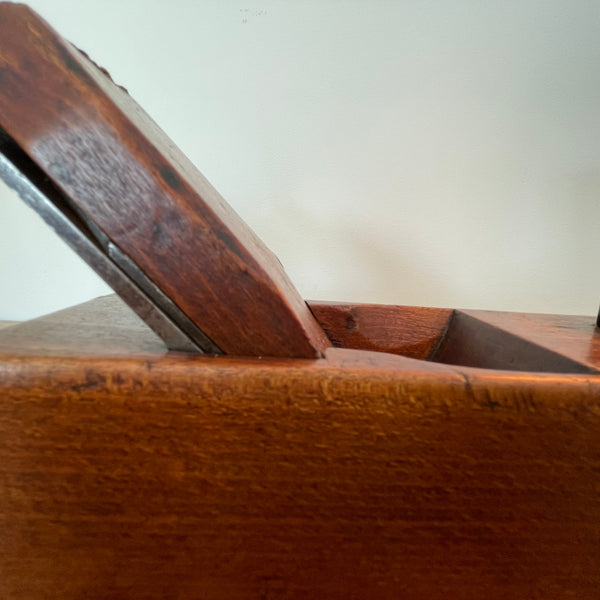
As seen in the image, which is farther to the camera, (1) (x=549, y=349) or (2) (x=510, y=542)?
(1) (x=549, y=349)

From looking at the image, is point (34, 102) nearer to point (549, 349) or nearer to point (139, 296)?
point (139, 296)

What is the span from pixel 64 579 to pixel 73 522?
73mm

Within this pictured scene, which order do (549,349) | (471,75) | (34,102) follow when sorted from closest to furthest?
(34,102) → (549,349) → (471,75)

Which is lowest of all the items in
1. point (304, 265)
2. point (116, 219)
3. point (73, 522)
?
point (304, 265)

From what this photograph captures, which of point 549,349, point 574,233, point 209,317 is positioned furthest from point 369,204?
point 209,317

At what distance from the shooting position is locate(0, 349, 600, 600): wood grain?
38 centimetres

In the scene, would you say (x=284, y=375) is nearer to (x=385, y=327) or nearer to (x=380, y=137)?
(x=385, y=327)

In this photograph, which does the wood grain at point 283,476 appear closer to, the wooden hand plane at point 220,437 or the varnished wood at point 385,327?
the wooden hand plane at point 220,437

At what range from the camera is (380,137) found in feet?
4.01

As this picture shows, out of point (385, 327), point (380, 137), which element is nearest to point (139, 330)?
point (385, 327)

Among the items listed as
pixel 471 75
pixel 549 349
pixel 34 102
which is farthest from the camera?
pixel 471 75

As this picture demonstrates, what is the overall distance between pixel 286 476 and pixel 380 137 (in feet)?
3.52

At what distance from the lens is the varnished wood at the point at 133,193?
38cm

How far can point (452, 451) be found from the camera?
15.8 inches
